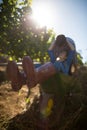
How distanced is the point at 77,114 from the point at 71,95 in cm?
83

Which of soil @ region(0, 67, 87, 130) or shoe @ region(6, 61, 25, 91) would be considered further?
shoe @ region(6, 61, 25, 91)

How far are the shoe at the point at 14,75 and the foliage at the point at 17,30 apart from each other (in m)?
10.4

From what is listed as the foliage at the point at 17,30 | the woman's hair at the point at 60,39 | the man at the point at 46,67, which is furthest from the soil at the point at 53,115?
the foliage at the point at 17,30

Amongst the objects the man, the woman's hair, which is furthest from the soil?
the woman's hair

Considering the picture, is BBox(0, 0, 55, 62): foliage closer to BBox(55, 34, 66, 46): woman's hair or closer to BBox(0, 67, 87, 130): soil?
BBox(0, 67, 87, 130): soil

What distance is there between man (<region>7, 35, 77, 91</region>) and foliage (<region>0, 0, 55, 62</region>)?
996 cm

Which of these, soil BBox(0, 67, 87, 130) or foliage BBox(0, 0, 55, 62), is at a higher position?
foliage BBox(0, 0, 55, 62)

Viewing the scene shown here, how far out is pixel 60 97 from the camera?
3.82m

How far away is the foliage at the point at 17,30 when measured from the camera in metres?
13.7

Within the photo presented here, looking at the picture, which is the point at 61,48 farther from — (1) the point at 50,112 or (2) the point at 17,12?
(2) the point at 17,12

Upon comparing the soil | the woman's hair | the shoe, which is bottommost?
the soil

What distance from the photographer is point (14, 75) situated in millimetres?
3498

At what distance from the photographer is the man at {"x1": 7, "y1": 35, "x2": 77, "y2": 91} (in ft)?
10.5

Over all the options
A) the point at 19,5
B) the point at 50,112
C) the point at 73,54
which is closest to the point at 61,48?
the point at 73,54
